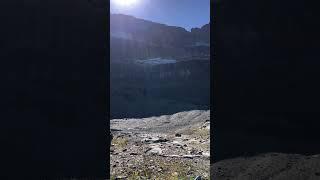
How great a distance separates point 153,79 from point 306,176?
7605 cm

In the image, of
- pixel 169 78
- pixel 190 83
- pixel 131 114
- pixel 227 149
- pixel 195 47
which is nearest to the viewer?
pixel 227 149

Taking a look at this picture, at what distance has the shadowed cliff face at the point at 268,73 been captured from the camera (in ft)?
19.8
